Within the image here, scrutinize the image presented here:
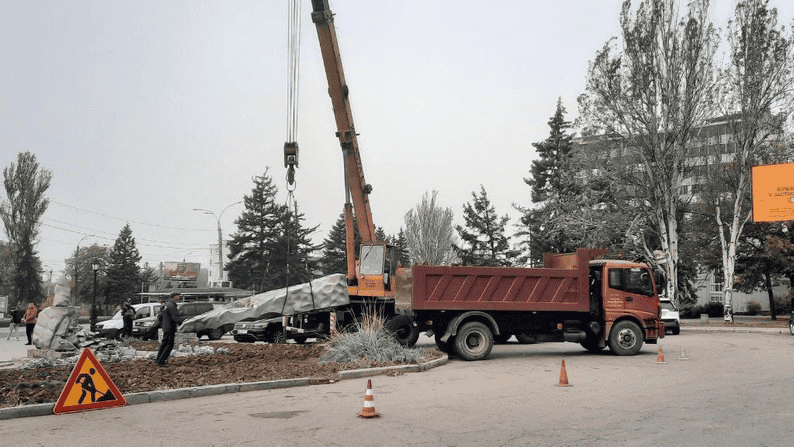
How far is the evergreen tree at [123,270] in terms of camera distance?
65.4 m

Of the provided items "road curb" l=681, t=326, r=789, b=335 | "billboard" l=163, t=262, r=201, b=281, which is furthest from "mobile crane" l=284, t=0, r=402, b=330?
Result: "billboard" l=163, t=262, r=201, b=281

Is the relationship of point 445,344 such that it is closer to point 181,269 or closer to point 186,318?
point 186,318

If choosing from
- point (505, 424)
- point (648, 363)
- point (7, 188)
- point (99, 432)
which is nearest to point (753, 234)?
point (648, 363)

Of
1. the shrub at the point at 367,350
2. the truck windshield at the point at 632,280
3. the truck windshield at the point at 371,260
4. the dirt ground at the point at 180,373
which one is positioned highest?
the truck windshield at the point at 371,260

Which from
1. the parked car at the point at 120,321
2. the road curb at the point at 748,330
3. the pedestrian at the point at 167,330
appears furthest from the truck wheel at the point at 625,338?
the parked car at the point at 120,321

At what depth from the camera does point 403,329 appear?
1878 cm

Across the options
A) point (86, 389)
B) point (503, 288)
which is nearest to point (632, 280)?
point (503, 288)

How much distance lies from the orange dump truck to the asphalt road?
309 centimetres

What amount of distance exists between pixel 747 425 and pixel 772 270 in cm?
3953

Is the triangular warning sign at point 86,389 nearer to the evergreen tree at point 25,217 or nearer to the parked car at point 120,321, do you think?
the parked car at point 120,321

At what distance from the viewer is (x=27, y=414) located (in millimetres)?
8859

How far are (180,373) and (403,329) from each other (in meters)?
7.71

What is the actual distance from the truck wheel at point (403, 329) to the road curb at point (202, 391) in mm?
4332

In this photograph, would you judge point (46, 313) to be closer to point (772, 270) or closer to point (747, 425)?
point (747, 425)
